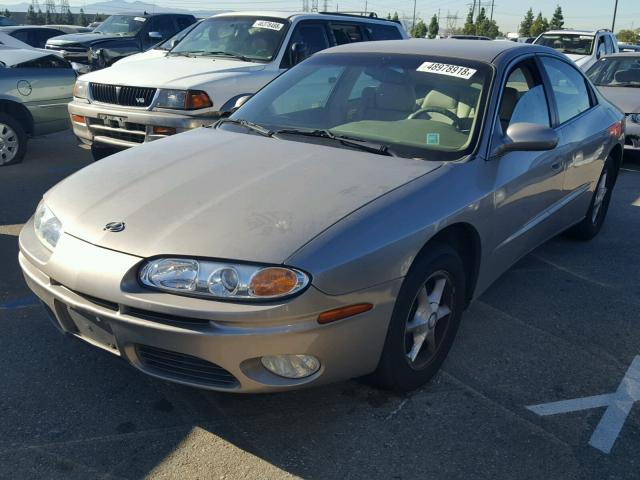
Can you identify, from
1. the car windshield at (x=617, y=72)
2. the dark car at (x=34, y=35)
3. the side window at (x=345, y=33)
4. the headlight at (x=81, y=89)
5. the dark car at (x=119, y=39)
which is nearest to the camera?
the headlight at (x=81, y=89)

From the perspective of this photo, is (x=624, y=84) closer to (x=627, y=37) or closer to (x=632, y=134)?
(x=632, y=134)

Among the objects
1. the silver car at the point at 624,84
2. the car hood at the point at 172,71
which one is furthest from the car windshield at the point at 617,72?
the car hood at the point at 172,71

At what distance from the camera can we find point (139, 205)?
2779 mm

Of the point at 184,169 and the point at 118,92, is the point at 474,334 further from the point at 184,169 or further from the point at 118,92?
the point at 118,92

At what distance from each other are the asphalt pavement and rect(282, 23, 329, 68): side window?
14.9 feet

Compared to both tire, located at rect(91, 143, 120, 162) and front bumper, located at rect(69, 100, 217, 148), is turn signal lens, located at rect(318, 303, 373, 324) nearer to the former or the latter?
front bumper, located at rect(69, 100, 217, 148)

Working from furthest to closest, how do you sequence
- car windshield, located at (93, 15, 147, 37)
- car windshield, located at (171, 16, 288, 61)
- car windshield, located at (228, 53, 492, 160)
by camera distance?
car windshield, located at (93, 15, 147, 37) < car windshield, located at (171, 16, 288, 61) < car windshield, located at (228, 53, 492, 160)

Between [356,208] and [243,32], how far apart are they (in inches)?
223

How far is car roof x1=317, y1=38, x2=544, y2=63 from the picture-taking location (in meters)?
3.76

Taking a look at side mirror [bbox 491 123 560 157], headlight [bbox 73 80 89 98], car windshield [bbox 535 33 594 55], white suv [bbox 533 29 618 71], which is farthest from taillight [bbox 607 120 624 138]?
car windshield [bbox 535 33 594 55]

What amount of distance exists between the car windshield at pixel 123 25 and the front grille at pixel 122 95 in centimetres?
960

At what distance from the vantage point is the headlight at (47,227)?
284 centimetres

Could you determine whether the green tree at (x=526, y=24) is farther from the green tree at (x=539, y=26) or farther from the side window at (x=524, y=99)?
the side window at (x=524, y=99)

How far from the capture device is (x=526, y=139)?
335 cm
